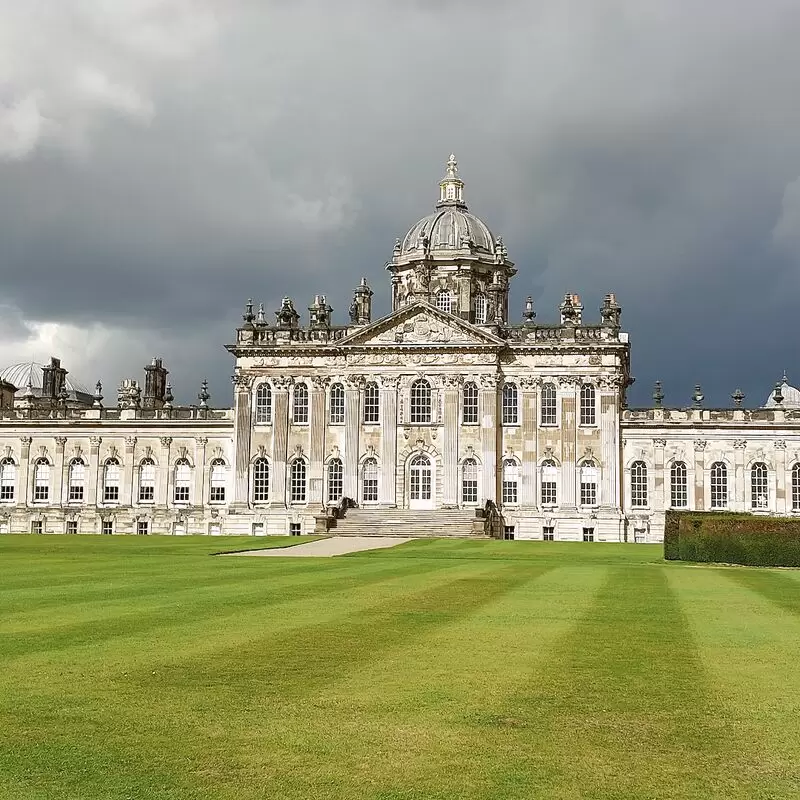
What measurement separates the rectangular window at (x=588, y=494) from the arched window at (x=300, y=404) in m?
17.6

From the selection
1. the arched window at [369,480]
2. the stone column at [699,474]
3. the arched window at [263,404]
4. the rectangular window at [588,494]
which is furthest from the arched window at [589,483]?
the arched window at [263,404]

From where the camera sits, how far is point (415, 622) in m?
17.1

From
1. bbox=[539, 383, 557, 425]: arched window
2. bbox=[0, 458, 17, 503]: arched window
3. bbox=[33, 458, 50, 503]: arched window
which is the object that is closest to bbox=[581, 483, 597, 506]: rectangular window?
bbox=[539, 383, 557, 425]: arched window

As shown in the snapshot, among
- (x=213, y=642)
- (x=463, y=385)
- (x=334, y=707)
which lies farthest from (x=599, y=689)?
(x=463, y=385)

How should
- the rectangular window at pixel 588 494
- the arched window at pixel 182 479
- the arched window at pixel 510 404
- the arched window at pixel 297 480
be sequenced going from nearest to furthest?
the rectangular window at pixel 588 494
the arched window at pixel 510 404
the arched window at pixel 297 480
the arched window at pixel 182 479

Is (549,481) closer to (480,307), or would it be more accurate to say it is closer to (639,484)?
(639,484)

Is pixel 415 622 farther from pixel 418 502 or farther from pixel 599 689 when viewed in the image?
pixel 418 502

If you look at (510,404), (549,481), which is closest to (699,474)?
(549,481)

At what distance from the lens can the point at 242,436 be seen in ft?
218

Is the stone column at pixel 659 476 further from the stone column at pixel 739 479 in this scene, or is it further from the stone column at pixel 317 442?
the stone column at pixel 317 442

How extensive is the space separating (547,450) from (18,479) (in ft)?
116

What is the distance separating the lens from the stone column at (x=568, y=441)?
63.5 m

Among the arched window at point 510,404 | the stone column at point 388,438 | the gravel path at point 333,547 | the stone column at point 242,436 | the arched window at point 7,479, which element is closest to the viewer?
the gravel path at point 333,547

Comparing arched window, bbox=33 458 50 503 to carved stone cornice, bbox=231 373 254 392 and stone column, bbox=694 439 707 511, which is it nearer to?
carved stone cornice, bbox=231 373 254 392
